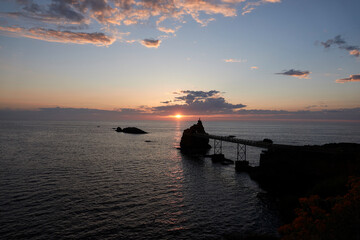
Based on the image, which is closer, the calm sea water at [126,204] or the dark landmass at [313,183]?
the dark landmass at [313,183]

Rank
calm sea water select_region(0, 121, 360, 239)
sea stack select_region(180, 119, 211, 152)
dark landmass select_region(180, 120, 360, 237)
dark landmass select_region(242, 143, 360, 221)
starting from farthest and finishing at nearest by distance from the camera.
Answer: sea stack select_region(180, 119, 211, 152)
dark landmass select_region(242, 143, 360, 221)
calm sea water select_region(0, 121, 360, 239)
dark landmass select_region(180, 120, 360, 237)

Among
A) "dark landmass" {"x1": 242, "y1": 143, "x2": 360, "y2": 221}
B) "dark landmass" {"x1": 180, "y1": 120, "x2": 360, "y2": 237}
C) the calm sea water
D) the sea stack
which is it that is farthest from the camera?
the sea stack

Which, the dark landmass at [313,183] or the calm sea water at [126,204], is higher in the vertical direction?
the dark landmass at [313,183]

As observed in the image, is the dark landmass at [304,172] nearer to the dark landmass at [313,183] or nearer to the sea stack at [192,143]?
the dark landmass at [313,183]

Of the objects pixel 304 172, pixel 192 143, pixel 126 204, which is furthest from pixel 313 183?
pixel 192 143

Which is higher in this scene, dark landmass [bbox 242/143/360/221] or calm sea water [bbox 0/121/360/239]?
dark landmass [bbox 242/143/360/221]

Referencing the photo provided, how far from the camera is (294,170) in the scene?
4078cm

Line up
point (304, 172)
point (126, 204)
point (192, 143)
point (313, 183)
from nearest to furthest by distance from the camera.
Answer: point (126, 204) < point (313, 183) < point (304, 172) < point (192, 143)

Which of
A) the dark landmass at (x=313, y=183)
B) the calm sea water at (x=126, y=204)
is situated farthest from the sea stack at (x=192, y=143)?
the calm sea water at (x=126, y=204)

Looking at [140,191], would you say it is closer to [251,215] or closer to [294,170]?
[251,215]

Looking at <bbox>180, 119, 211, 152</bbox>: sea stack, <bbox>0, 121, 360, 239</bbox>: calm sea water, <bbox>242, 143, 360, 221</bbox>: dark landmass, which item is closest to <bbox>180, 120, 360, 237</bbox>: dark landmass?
<bbox>242, 143, 360, 221</bbox>: dark landmass

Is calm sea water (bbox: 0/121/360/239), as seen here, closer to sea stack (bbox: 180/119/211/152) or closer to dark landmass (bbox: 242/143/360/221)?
dark landmass (bbox: 242/143/360/221)

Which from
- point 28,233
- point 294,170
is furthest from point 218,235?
point 294,170

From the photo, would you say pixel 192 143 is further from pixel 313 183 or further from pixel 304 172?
pixel 313 183
